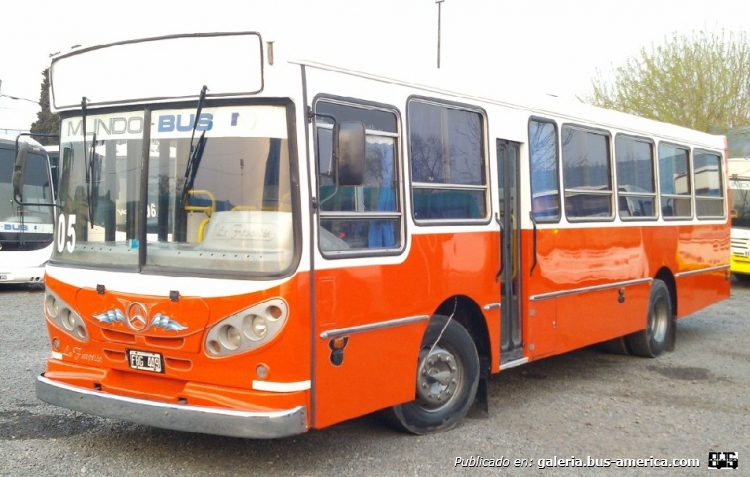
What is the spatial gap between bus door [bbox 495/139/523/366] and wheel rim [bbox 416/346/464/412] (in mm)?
720

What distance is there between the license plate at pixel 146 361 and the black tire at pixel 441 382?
5.62 feet

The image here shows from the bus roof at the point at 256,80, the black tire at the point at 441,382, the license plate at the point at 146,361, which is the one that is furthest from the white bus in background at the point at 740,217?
the license plate at the point at 146,361

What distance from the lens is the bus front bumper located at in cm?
488

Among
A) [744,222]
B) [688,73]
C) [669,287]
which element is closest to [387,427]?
[669,287]

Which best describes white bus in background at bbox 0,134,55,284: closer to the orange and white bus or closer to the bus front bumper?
the orange and white bus

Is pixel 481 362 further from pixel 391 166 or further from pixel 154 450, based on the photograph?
pixel 154 450

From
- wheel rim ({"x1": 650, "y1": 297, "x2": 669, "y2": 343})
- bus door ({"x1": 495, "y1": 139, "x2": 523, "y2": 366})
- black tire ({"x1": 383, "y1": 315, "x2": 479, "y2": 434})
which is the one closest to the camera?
black tire ({"x1": 383, "y1": 315, "x2": 479, "y2": 434})

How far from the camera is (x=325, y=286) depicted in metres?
5.20

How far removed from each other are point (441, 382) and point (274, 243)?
202 centimetres

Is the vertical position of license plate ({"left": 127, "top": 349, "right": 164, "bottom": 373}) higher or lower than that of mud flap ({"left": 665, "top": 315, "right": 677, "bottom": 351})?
higher

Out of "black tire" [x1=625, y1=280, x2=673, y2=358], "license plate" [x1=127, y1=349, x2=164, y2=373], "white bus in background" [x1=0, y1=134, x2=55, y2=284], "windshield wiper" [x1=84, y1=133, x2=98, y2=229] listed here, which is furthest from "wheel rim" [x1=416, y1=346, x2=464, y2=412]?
"white bus in background" [x1=0, y1=134, x2=55, y2=284]

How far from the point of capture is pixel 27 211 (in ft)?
55.2

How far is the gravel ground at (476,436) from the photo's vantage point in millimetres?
5586

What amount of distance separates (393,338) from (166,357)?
151cm
